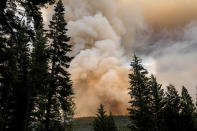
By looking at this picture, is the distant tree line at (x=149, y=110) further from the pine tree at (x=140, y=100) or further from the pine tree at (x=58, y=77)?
the pine tree at (x=58, y=77)

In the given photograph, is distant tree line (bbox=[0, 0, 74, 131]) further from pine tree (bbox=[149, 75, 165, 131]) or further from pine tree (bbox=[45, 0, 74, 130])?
pine tree (bbox=[149, 75, 165, 131])

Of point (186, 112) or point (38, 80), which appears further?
Answer: point (186, 112)

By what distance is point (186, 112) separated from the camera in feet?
130

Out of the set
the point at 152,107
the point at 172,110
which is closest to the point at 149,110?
the point at 152,107

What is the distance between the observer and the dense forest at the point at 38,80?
9.12 metres

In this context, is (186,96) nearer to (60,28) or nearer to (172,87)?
(172,87)

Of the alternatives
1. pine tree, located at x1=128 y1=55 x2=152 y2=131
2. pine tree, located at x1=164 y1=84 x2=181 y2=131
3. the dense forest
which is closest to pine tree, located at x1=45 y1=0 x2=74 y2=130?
the dense forest

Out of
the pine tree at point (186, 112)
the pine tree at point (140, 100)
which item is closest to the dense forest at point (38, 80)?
the pine tree at point (140, 100)

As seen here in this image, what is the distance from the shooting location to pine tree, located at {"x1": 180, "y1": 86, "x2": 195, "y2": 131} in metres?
34.4

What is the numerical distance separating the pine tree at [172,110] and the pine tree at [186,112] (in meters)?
1.17

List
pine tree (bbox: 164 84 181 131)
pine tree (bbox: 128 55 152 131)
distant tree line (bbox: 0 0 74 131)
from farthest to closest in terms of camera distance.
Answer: pine tree (bbox: 164 84 181 131)
pine tree (bbox: 128 55 152 131)
distant tree line (bbox: 0 0 74 131)

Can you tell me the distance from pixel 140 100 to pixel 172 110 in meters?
14.5

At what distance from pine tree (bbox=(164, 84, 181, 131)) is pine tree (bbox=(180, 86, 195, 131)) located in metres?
1.17

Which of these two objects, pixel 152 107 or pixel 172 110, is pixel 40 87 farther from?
pixel 172 110
